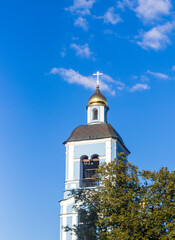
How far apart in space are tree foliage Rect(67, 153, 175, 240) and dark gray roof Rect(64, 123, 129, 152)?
6.68 metres

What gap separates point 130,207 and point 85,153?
8816 mm

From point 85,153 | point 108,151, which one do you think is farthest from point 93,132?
point 108,151

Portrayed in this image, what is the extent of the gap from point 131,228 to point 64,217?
27.0 ft

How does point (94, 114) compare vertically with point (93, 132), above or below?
above

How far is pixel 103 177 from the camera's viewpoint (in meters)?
22.7

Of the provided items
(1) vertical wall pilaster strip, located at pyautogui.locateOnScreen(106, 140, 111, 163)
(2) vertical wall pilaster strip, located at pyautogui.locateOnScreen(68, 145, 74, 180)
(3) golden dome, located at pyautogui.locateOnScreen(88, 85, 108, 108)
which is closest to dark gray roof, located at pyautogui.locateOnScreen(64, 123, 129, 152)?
(1) vertical wall pilaster strip, located at pyautogui.locateOnScreen(106, 140, 111, 163)

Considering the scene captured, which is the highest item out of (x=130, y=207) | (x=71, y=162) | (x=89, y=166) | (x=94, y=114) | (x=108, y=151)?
(x=94, y=114)

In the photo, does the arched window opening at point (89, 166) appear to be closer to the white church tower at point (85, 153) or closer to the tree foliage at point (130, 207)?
the white church tower at point (85, 153)

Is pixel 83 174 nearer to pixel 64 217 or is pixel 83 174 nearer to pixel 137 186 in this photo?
pixel 64 217

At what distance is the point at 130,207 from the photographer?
1981 cm

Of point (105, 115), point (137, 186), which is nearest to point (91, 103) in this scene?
point (105, 115)

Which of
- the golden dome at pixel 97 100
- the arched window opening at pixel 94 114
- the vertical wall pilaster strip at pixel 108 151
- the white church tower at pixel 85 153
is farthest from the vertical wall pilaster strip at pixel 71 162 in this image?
the golden dome at pixel 97 100

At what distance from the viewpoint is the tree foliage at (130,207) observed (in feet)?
63.3

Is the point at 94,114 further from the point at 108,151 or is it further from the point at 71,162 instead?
the point at 71,162
